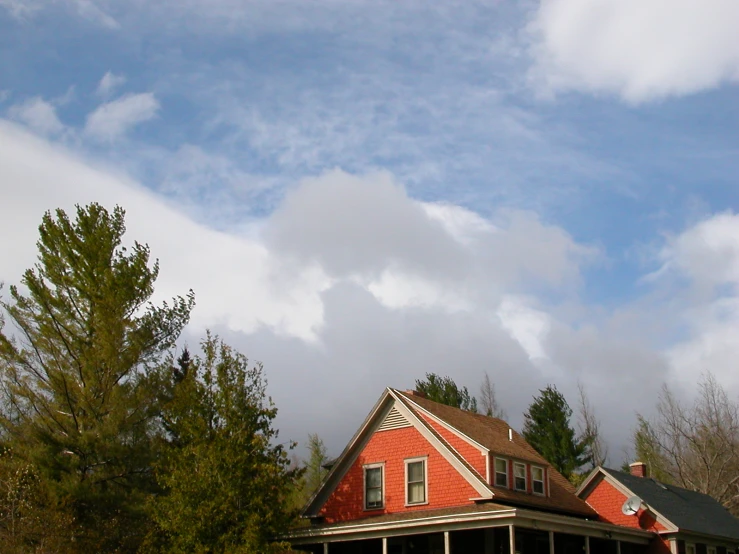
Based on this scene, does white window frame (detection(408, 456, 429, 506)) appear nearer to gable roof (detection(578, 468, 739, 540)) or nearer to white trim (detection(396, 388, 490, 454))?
white trim (detection(396, 388, 490, 454))

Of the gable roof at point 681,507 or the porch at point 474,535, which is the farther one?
the gable roof at point 681,507

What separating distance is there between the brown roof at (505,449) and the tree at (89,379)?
9997 millimetres

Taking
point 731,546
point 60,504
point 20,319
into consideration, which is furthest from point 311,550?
point 731,546

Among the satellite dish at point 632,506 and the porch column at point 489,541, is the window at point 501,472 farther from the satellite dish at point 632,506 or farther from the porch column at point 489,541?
the satellite dish at point 632,506

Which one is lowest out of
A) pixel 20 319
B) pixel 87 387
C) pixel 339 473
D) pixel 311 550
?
pixel 311 550

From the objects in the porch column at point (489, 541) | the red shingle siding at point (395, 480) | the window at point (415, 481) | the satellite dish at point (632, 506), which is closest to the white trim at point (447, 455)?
the red shingle siding at point (395, 480)

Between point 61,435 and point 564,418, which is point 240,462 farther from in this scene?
point 564,418

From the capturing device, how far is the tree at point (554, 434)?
56.8 metres

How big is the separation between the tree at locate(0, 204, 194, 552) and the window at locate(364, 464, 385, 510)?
26.4ft

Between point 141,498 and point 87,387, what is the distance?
4564 millimetres

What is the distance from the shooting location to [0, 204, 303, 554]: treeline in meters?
26.0

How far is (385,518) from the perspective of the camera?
93.2 feet

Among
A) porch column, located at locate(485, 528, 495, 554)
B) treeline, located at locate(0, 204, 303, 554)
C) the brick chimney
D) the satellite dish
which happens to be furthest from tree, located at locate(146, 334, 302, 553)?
the brick chimney

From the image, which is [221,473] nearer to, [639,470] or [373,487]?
[373,487]
